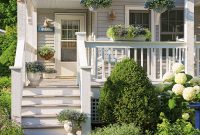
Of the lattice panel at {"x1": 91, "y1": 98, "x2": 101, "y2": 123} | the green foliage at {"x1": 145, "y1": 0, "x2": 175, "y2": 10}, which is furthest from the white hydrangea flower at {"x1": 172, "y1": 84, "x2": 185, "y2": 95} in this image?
the green foliage at {"x1": 145, "y1": 0, "x2": 175, "y2": 10}

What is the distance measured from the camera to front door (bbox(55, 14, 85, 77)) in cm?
1548

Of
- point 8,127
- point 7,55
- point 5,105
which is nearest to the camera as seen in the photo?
point 8,127

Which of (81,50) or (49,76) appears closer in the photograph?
(81,50)

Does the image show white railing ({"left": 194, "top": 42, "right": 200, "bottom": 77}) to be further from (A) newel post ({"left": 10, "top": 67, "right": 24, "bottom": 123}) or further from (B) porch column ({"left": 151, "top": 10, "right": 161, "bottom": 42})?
(A) newel post ({"left": 10, "top": 67, "right": 24, "bottom": 123})

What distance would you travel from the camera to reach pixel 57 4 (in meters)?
14.5

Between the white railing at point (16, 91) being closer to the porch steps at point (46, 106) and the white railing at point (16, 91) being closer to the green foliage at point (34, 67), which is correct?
the porch steps at point (46, 106)

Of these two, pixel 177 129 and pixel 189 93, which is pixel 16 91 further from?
pixel 189 93

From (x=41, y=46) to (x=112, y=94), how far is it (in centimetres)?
619

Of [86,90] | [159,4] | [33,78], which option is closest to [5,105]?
[33,78]

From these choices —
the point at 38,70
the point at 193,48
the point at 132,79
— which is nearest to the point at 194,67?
the point at 193,48

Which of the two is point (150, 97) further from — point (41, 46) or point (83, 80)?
point (41, 46)

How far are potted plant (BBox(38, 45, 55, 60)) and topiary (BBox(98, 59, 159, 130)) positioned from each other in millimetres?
5437

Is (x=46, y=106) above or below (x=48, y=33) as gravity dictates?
below

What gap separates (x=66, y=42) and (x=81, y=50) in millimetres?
5196
